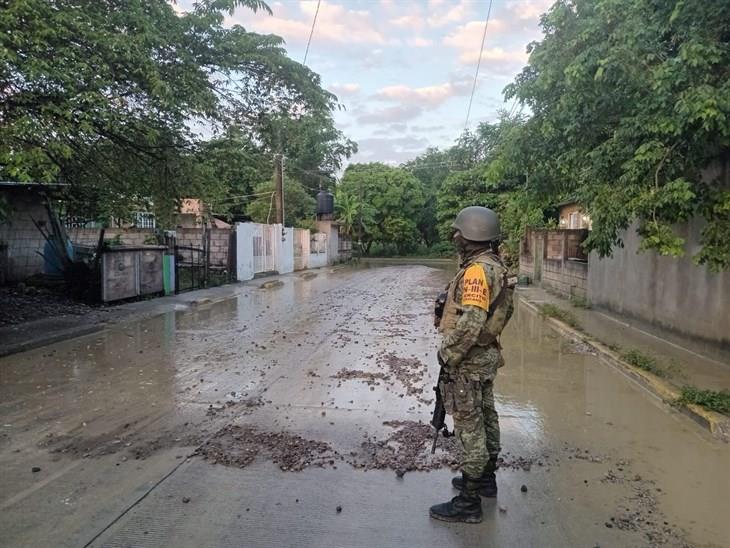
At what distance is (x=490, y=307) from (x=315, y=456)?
1935 millimetres

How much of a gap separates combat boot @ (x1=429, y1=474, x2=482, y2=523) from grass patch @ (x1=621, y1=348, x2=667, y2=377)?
4.54 m

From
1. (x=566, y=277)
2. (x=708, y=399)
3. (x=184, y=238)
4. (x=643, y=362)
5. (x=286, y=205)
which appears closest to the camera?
(x=708, y=399)

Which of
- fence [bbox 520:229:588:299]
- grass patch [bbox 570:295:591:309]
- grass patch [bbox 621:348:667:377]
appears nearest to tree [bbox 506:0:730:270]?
grass patch [bbox 621:348:667:377]

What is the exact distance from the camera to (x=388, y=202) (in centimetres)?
5478

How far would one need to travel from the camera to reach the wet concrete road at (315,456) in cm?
347

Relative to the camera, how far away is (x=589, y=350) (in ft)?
30.8

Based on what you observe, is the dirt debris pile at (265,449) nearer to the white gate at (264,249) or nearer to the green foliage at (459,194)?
the white gate at (264,249)

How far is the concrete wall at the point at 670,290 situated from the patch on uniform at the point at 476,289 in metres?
5.67

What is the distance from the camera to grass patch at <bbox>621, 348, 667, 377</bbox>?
730 cm

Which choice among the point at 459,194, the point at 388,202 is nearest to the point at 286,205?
the point at 459,194

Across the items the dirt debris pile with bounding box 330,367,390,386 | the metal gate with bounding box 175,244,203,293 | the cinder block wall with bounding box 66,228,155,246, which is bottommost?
the dirt debris pile with bounding box 330,367,390,386

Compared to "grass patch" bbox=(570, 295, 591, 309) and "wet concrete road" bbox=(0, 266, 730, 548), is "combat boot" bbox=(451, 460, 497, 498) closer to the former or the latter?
"wet concrete road" bbox=(0, 266, 730, 548)

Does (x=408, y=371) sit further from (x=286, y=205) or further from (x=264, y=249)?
(x=286, y=205)

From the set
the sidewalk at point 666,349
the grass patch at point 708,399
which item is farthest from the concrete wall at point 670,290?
the grass patch at point 708,399
